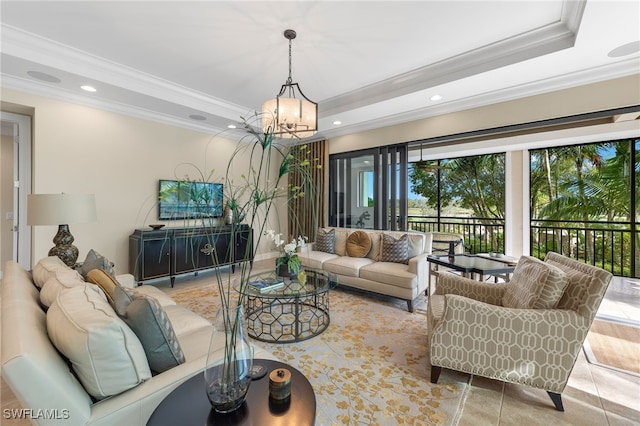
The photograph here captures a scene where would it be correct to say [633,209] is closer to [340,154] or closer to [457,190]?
[457,190]

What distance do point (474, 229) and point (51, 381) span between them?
7.21 meters

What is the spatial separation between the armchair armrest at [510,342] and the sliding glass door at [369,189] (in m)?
2.93

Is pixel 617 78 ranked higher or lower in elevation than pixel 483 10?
lower

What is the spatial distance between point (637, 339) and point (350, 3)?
4.03m

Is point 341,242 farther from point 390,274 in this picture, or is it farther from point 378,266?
point 390,274

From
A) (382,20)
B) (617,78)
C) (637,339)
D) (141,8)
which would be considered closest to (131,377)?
(141,8)

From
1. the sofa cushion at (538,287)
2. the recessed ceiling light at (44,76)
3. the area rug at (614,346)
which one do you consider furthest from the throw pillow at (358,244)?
the recessed ceiling light at (44,76)

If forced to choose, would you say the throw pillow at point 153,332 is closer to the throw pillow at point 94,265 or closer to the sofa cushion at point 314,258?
the throw pillow at point 94,265

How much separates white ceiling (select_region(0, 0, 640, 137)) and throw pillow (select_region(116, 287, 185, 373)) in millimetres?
2358

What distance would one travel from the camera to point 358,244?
4195 mm

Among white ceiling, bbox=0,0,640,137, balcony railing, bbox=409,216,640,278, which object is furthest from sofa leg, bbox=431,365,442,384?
balcony railing, bbox=409,216,640,278

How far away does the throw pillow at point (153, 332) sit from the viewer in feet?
3.93

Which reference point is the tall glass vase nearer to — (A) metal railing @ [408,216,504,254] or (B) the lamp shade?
(B) the lamp shade

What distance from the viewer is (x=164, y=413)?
3.26 ft
